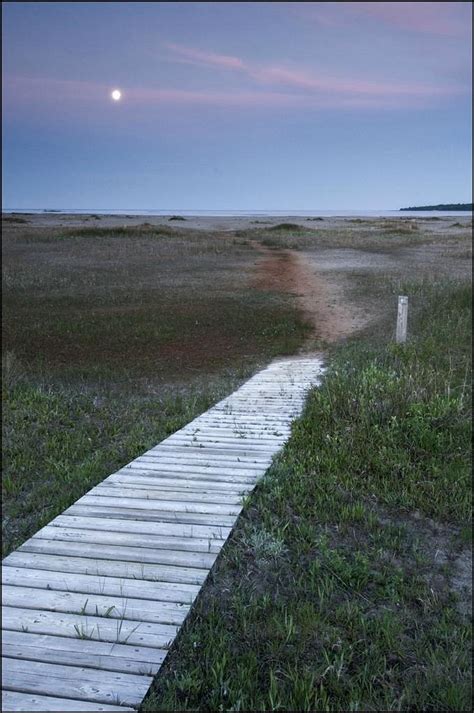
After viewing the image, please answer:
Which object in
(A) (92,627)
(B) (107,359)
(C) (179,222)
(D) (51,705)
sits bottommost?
(D) (51,705)

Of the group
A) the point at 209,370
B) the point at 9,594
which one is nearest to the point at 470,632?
the point at 9,594

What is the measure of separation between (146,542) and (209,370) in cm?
842

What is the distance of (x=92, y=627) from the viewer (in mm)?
4023

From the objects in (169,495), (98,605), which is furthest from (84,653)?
(169,495)

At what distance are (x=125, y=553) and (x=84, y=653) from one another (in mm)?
1313

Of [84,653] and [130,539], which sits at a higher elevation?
[130,539]

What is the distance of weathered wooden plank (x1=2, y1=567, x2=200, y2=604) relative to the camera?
4.43 meters

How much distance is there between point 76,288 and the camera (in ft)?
79.9

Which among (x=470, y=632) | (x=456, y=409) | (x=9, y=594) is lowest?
(x=470, y=632)

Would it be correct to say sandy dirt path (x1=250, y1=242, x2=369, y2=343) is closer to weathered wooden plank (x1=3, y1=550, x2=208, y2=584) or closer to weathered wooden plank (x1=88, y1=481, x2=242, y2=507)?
weathered wooden plank (x1=88, y1=481, x2=242, y2=507)

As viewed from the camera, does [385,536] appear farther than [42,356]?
No

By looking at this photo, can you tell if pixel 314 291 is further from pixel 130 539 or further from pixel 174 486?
pixel 130 539

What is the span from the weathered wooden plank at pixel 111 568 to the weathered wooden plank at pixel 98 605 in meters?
0.31

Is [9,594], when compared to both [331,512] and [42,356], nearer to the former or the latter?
[331,512]
